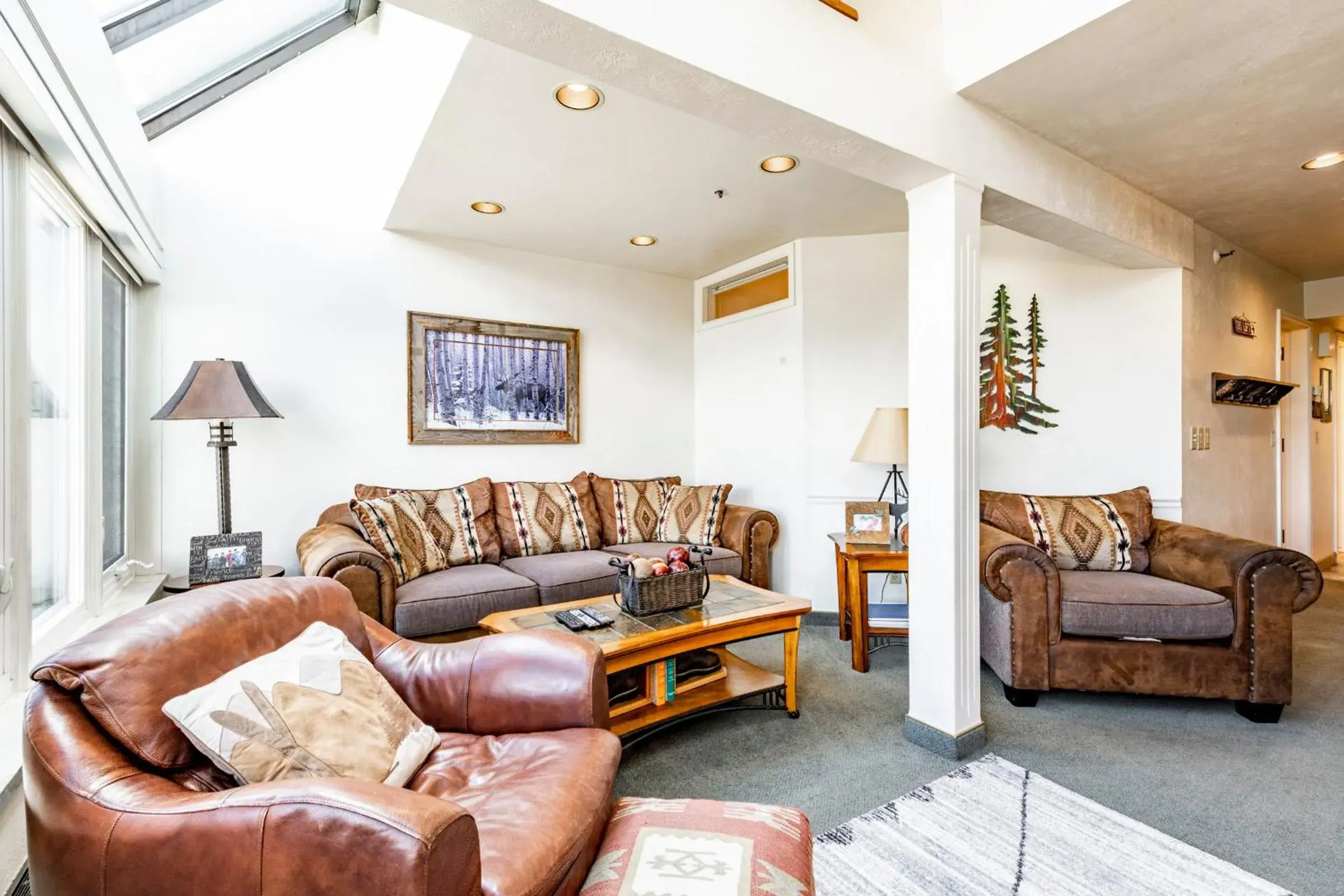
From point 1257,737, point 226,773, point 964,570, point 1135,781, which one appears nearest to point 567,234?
point 964,570

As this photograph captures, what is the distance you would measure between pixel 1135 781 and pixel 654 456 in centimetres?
315

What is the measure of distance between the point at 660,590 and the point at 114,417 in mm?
2513

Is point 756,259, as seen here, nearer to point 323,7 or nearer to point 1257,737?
point 323,7

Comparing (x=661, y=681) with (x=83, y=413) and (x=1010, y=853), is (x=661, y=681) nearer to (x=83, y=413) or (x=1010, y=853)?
(x=1010, y=853)

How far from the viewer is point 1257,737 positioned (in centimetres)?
231

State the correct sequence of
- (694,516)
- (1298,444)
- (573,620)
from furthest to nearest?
(1298,444)
(694,516)
(573,620)

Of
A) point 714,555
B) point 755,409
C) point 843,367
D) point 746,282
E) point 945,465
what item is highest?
point 746,282

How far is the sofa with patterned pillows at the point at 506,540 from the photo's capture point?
2719 millimetres

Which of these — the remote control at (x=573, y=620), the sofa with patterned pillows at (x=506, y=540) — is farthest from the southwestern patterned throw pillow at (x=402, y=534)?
→ the remote control at (x=573, y=620)

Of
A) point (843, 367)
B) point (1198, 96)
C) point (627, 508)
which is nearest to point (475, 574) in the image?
point (627, 508)

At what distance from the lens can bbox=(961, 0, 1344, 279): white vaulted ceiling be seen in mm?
1772

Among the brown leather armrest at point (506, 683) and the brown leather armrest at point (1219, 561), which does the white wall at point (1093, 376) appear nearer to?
the brown leather armrest at point (1219, 561)

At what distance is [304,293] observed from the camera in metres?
3.28

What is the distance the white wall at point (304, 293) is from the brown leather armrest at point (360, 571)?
71 cm
